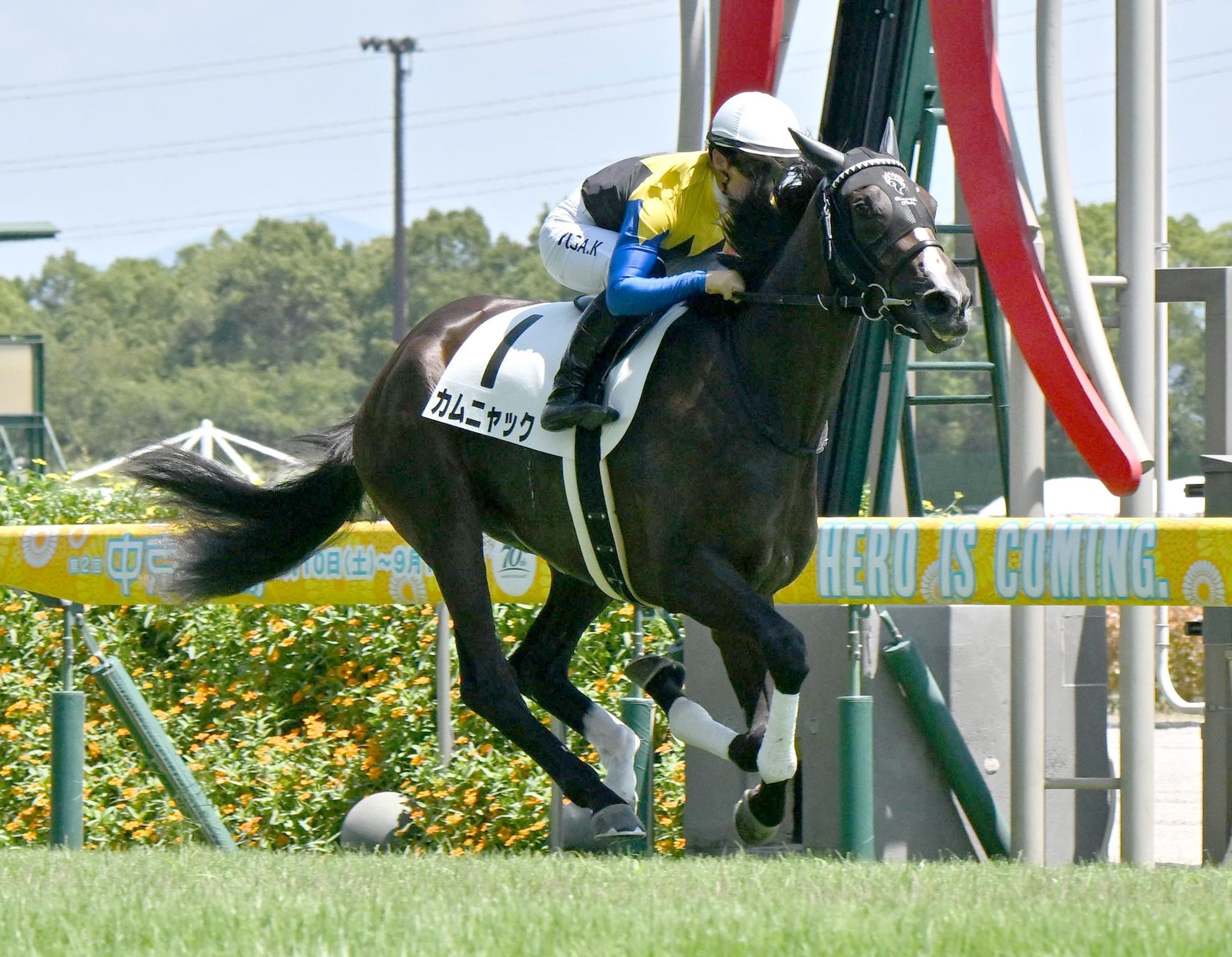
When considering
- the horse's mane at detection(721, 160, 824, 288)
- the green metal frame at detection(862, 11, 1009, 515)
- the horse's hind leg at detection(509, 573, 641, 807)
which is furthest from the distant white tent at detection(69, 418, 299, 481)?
the green metal frame at detection(862, 11, 1009, 515)

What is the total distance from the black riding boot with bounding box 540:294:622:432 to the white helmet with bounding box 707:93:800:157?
0.58 m

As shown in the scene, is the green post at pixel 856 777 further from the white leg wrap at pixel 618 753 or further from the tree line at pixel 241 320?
the tree line at pixel 241 320

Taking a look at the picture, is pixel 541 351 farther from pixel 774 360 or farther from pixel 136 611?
pixel 136 611

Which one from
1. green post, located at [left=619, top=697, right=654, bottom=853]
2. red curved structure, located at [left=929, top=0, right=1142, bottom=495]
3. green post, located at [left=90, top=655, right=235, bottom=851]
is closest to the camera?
green post, located at [left=619, top=697, right=654, bottom=853]

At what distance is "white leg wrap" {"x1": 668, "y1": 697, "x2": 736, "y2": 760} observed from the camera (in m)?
5.00

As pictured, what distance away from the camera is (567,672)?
5613 millimetres

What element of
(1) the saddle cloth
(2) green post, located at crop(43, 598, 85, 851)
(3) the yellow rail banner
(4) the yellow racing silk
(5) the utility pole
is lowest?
(2) green post, located at crop(43, 598, 85, 851)

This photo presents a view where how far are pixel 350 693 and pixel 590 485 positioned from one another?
291 cm

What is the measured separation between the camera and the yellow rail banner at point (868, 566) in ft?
18.0

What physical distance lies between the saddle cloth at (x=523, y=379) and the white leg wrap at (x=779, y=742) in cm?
86

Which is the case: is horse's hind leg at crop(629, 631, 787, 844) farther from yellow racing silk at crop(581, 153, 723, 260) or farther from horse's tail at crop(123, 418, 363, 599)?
horse's tail at crop(123, 418, 363, 599)

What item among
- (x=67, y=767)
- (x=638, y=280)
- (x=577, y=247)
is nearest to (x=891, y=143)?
(x=638, y=280)

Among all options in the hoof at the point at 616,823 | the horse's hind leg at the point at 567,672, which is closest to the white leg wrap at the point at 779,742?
the hoof at the point at 616,823

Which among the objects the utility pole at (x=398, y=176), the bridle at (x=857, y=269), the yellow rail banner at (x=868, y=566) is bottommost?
the yellow rail banner at (x=868, y=566)
